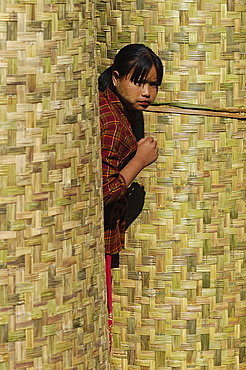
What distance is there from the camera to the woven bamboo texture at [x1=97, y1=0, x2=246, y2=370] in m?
2.81

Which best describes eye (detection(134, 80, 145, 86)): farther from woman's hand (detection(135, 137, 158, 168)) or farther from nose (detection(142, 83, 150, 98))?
woman's hand (detection(135, 137, 158, 168))

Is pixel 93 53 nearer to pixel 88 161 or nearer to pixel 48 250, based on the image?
pixel 88 161

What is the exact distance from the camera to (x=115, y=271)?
2941 mm

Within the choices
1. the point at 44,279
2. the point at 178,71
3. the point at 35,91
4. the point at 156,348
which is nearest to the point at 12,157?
the point at 35,91

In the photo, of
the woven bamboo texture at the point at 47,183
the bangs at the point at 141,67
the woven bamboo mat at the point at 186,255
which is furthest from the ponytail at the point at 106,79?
the woven bamboo texture at the point at 47,183

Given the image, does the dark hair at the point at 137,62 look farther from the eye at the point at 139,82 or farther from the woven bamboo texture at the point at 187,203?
the woven bamboo texture at the point at 187,203

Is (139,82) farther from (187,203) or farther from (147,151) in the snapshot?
(187,203)

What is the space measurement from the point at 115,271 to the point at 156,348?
0.29 metres

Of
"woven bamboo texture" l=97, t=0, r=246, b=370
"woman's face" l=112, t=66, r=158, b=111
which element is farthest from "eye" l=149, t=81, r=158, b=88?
"woven bamboo texture" l=97, t=0, r=246, b=370

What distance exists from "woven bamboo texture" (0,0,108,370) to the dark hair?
0.46 metres

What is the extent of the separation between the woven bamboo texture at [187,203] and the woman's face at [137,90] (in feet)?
0.75

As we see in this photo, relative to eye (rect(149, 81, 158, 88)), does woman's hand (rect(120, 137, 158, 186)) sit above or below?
below

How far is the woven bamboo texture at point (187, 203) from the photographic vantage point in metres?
2.81

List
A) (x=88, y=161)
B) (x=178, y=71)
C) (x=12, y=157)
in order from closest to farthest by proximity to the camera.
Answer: (x=12, y=157), (x=88, y=161), (x=178, y=71)
